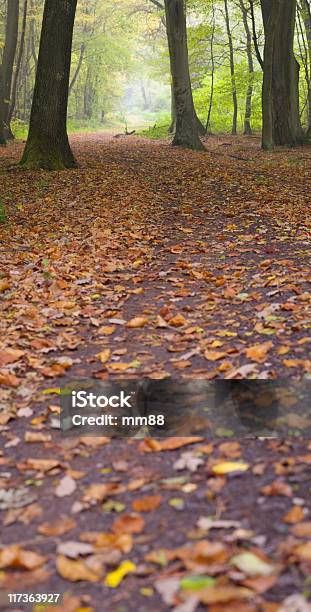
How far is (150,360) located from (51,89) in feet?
30.2

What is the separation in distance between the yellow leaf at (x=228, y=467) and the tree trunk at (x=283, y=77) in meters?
14.1

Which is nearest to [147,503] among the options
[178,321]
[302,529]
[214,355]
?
[302,529]

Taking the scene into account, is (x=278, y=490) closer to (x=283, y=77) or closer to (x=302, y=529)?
(x=302, y=529)

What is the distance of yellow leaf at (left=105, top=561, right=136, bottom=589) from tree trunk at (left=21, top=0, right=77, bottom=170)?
10.5 m

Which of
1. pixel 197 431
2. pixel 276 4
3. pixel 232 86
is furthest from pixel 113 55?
pixel 197 431

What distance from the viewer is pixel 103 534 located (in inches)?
95.6

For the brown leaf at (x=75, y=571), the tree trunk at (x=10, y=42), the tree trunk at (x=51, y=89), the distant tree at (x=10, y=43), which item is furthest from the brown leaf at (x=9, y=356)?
the tree trunk at (x=10, y=42)

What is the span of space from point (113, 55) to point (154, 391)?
42.4m

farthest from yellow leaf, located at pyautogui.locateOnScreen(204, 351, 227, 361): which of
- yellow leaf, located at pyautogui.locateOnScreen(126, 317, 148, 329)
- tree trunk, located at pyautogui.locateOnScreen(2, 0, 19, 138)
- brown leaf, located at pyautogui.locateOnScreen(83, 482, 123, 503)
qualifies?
tree trunk, located at pyautogui.locateOnScreen(2, 0, 19, 138)

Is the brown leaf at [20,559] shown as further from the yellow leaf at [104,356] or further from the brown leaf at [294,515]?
the yellow leaf at [104,356]

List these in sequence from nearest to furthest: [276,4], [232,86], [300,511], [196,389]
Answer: [300,511] → [196,389] → [276,4] → [232,86]

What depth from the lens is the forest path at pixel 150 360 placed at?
225cm

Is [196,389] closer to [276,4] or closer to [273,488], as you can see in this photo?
[273,488]

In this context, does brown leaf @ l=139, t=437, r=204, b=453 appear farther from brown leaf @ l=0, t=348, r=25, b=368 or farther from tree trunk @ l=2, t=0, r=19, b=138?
tree trunk @ l=2, t=0, r=19, b=138
